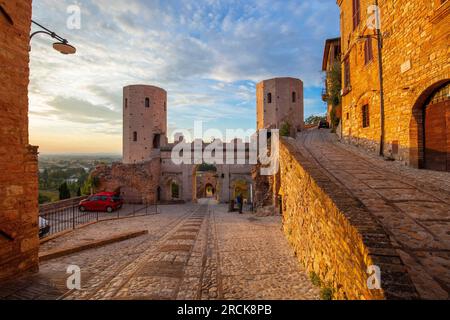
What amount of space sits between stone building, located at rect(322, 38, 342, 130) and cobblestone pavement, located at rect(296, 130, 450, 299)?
10.4 m

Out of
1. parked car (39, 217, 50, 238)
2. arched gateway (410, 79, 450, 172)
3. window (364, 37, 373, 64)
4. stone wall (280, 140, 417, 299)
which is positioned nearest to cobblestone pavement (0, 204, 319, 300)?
stone wall (280, 140, 417, 299)

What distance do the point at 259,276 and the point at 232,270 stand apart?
0.77 metres

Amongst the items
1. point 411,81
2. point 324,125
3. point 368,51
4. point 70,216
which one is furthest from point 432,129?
point 70,216

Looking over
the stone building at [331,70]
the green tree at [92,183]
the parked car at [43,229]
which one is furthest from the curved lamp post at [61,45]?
the green tree at [92,183]

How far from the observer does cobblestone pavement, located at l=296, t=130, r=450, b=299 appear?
2.93m

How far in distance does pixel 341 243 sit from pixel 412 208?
2232 millimetres

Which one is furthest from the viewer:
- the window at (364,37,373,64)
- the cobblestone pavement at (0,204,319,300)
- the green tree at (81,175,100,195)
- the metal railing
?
the green tree at (81,175,100,195)

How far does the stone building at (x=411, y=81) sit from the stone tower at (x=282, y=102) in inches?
696

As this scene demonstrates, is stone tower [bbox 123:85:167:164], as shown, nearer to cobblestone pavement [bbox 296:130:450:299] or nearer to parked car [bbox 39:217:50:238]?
parked car [bbox 39:217:50:238]

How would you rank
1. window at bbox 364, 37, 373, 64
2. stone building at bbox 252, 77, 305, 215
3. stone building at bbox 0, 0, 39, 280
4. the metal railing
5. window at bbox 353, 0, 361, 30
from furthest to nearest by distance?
stone building at bbox 252, 77, 305, 215 < the metal railing < window at bbox 353, 0, 361, 30 < window at bbox 364, 37, 373, 64 < stone building at bbox 0, 0, 39, 280

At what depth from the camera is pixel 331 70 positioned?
1770 centimetres

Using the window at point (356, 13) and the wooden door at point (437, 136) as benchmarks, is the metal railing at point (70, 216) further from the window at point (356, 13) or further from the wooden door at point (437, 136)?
the window at point (356, 13)

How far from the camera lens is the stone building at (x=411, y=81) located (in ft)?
23.3

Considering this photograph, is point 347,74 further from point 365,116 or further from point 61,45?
point 61,45
